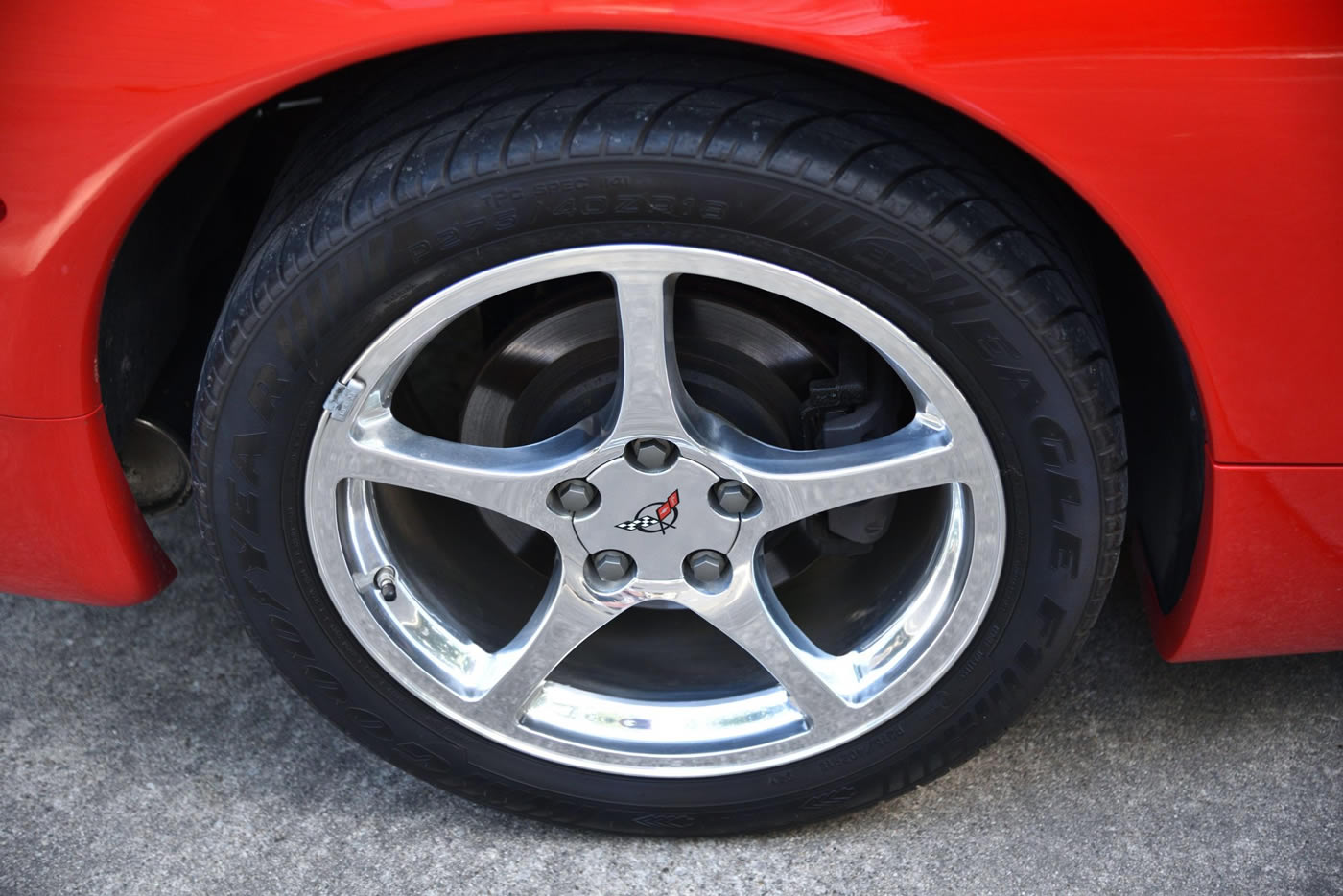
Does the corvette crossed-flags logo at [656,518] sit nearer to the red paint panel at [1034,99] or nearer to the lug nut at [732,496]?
the lug nut at [732,496]

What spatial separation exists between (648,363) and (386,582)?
0.46 m

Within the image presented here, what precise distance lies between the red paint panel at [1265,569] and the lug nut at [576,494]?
0.68m

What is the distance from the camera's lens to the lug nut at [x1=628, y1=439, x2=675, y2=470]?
1332 mm

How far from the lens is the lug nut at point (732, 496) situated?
1361 millimetres

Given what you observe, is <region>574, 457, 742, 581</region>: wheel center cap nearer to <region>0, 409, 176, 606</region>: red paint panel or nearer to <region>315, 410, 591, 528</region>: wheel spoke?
<region>315, 410, 591, 528</region>: wheel spoke

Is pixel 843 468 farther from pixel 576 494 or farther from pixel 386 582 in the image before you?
pixel 386 582

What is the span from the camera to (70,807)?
160cm

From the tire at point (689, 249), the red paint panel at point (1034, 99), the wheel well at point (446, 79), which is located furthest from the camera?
the wheel well at point (446, 79)

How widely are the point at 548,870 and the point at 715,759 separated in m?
0.26

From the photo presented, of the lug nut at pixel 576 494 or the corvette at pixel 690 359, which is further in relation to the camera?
the lug nut at pixel 576 494

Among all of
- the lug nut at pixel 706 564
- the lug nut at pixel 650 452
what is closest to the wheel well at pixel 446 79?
the lug nut at pixel 650 452

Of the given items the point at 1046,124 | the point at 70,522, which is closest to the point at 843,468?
the point at 1046,124

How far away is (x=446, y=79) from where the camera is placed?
1.27 m

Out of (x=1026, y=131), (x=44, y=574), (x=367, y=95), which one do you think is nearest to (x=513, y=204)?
(x=367, y=95)
